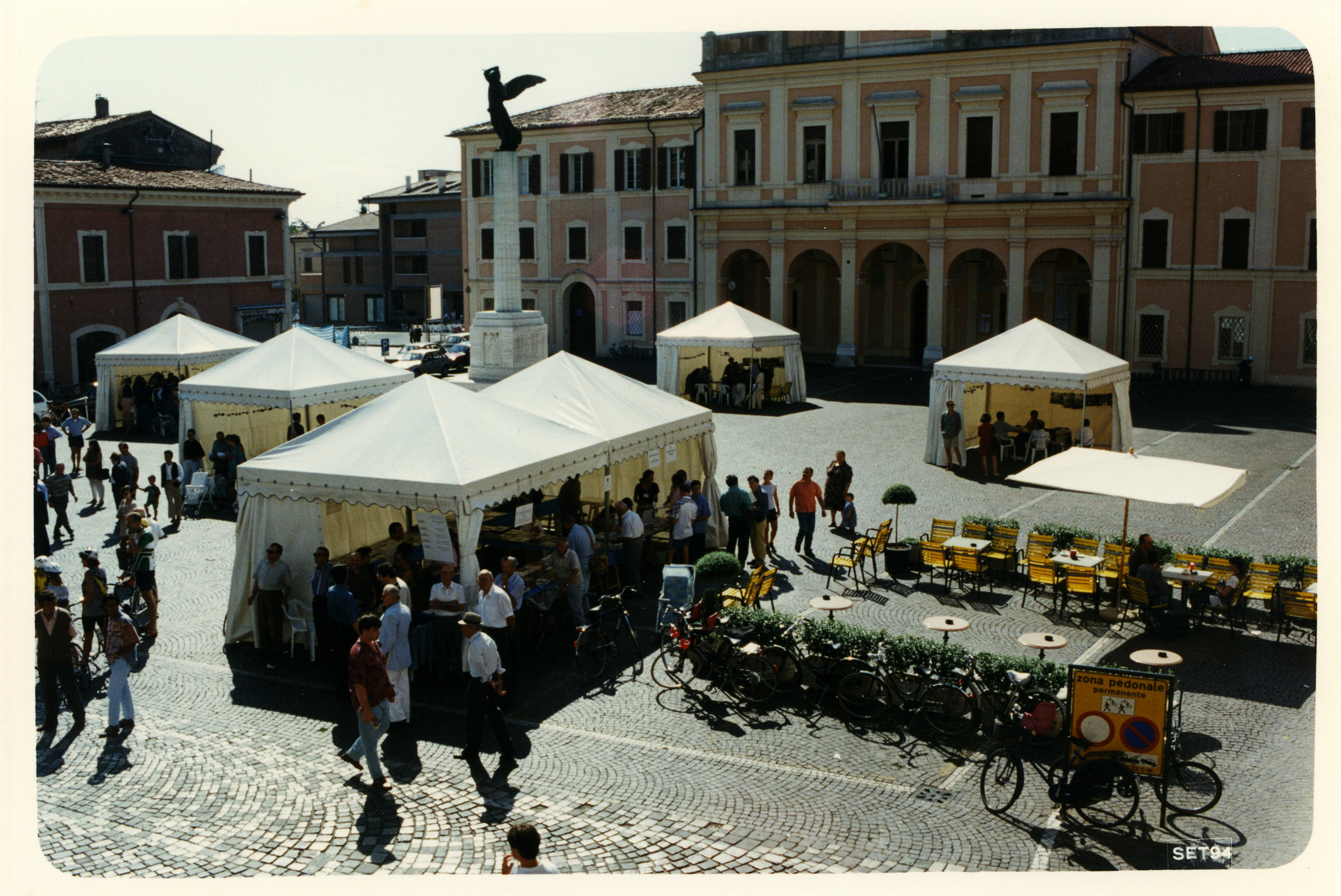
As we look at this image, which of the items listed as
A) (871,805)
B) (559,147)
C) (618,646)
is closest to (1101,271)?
(559,147)

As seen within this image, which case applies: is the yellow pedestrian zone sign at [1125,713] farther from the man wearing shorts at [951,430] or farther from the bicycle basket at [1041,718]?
the man wearing shorts at [951,430]

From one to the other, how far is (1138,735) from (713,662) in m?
3.97

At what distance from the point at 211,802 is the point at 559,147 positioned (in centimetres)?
3962

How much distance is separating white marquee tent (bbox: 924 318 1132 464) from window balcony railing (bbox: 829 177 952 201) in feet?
47.6

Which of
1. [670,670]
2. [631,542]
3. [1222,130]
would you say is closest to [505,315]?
[631,542]

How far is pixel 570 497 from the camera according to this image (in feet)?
50.0

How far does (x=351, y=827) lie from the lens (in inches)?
336

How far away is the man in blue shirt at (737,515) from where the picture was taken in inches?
600

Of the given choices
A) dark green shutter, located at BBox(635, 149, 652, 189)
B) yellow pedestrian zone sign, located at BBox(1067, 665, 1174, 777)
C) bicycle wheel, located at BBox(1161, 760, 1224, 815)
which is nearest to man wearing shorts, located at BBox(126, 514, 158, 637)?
yellow pedestrian zone sign, located at BBox(1067, 665, 1174, 777)

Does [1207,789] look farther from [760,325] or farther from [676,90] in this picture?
[676,90]

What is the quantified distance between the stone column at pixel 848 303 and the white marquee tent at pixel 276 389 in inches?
791

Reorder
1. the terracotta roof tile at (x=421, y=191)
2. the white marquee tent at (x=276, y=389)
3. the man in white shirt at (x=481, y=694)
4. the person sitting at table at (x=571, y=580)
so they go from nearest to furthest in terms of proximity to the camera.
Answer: the man in white shirt at (x=481, y=694) → the person sitting at table at (x=571, y=580) → the white marquee tent at (x=276, y=389) → the terracotta roof tile at (x=421, y=191)

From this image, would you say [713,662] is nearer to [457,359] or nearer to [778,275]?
[778,275]

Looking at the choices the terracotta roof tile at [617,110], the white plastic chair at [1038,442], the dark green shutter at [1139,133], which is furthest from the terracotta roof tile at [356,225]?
the white plastic chair at [1038,442]
